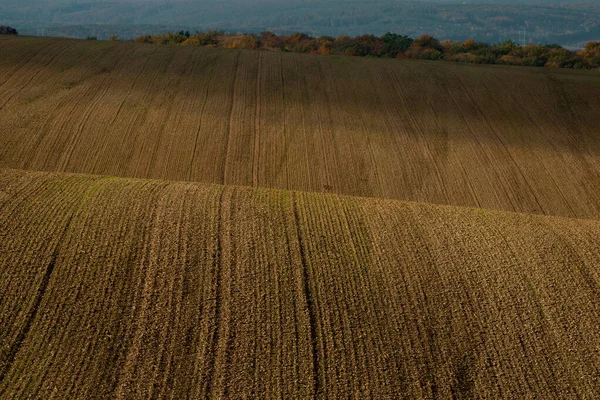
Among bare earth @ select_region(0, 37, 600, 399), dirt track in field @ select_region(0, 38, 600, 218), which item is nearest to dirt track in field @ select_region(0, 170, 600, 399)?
bare earth @ select_region(0, 37, 600, 399)

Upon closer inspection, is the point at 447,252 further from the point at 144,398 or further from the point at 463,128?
the point at 463,128

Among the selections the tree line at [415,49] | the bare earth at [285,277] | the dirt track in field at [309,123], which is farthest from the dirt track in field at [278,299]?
the tree line at [415,49]

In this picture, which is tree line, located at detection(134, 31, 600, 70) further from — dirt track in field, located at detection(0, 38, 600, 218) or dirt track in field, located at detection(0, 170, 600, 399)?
dirt track in field, located at detection(0, 170, 600, 399)

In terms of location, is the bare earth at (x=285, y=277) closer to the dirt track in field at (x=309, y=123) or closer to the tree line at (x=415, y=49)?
the dirt track in field at (x=309, y=123)

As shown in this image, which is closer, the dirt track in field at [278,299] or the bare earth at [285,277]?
the dirt track in field at [278,299]

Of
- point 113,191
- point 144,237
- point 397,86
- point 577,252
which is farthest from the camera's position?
point 397,86

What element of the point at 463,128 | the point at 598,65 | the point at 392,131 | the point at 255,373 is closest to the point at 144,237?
the point at 255,373
